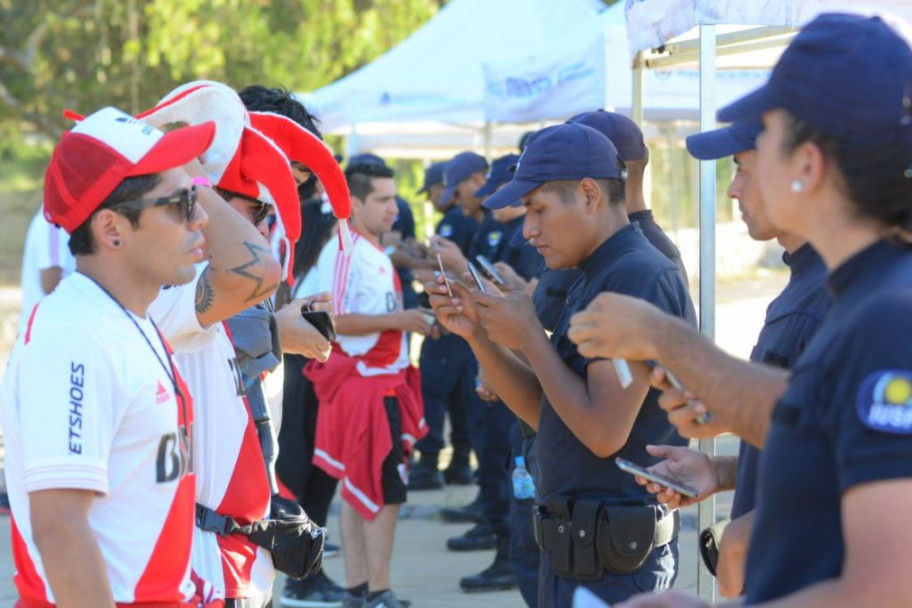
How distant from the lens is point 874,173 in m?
1.75

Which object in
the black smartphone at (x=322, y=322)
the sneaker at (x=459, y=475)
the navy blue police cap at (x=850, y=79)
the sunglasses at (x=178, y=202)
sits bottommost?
the sneaker at (x=459, y=475)

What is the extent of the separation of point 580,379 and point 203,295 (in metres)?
1.03

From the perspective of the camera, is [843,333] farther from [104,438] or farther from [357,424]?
[357,424]

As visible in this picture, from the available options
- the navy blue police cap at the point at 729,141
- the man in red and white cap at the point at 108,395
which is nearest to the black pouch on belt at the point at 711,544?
the navy blue police cap at the point at 729,141

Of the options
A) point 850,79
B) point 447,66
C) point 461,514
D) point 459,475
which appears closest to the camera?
point 850,79

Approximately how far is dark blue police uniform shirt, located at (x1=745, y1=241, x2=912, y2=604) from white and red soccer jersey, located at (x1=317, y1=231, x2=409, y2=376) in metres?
5.03

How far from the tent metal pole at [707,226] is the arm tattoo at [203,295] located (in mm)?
1978

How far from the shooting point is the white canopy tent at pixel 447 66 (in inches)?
448

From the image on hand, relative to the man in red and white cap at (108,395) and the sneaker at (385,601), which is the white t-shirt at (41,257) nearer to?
the sneaker at (385,601)

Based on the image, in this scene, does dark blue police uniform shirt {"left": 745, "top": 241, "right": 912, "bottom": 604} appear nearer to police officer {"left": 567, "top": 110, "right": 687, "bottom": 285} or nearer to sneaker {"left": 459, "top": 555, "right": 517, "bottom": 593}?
police officer {"left": 567, "top": 110, "right": 687, "bottom": 285}

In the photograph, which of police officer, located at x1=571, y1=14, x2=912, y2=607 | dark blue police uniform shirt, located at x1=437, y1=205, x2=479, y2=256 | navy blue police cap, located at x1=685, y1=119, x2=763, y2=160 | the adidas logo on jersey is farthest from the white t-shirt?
police officer, located at x1=571, y1=14, x2=912, y2=607

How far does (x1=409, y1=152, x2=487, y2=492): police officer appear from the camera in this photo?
923 centimetres

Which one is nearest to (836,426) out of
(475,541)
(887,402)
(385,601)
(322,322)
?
(887,402)

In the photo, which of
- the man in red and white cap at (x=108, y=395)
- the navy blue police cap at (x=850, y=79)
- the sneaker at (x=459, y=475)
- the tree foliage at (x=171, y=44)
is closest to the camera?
the navy blue police cap at (x=850, y=79)
